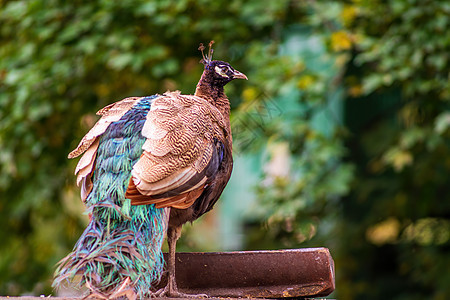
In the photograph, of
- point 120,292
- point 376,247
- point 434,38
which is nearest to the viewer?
point 120,292

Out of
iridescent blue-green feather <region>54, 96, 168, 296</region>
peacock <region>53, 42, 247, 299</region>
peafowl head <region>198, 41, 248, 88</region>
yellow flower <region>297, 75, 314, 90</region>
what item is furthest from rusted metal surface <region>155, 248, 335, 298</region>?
yellow flower <region>297, 75, 314, 90</region>

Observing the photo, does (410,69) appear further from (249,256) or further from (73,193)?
(73,193)

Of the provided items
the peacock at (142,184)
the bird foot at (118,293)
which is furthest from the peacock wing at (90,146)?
the bird foot at (118,293)

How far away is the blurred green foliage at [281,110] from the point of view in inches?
221

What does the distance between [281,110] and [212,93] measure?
226 cm

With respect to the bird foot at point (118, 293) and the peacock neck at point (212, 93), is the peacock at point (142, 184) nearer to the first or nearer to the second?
the bird foot at point (118, 293)

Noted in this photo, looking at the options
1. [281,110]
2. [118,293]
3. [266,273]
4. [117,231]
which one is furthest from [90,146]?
[281,110]

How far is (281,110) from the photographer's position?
19.9 feet

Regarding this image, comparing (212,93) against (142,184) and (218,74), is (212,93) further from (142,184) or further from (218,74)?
(142,184)

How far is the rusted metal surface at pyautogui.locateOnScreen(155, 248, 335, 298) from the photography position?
3.10 meters

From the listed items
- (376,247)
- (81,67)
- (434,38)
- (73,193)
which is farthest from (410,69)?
(73,193)

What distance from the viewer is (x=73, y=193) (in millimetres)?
6820

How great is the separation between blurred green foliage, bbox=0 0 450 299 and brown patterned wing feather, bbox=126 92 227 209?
2.24 meters

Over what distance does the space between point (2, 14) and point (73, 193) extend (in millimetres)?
1760
